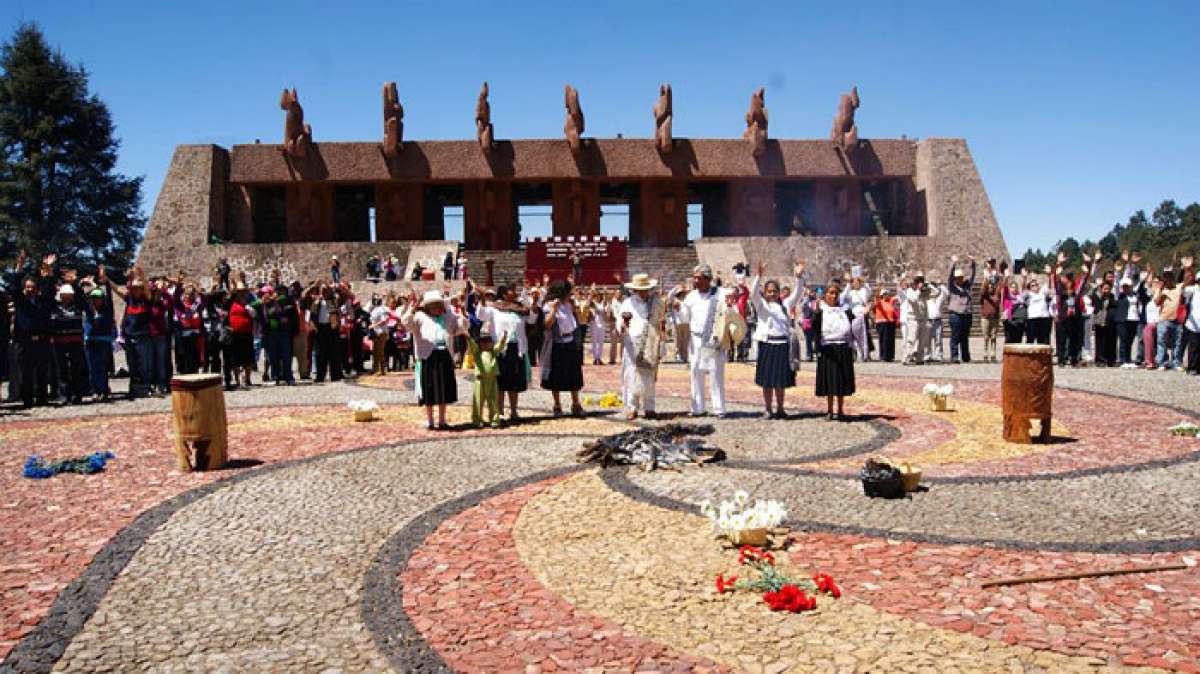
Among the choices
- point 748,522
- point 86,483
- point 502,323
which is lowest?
point 86,483

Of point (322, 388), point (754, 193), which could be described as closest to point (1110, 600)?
point (322, 388)

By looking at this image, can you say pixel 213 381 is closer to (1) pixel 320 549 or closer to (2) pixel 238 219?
(1) pixel 320 549

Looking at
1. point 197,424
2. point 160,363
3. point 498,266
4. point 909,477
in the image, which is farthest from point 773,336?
point 498,266

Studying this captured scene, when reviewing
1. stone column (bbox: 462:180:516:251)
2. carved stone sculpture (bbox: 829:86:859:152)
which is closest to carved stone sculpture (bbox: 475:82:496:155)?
stone column (bbox: 462:180:516:251)

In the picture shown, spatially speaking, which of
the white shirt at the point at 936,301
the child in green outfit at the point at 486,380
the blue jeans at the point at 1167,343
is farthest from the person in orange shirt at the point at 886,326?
the child in green outfit at the point at 486,380

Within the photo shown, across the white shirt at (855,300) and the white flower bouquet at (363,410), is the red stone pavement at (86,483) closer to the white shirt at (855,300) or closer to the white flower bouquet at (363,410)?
the white flower bouquet at (363,410)

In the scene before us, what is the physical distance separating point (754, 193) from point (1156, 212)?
88.2 metres

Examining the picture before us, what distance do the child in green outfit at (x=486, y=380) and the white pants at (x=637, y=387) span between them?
161cm

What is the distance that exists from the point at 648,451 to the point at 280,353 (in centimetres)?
983

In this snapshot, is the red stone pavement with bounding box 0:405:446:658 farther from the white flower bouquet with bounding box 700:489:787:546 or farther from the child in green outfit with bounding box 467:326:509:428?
the white flower bouquet with bounding box 700:489:787:546

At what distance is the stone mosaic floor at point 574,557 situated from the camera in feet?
12.2

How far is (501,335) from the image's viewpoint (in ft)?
33.1

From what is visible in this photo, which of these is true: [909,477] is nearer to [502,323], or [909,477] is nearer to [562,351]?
[562,351]

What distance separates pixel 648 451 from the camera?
7504mm
